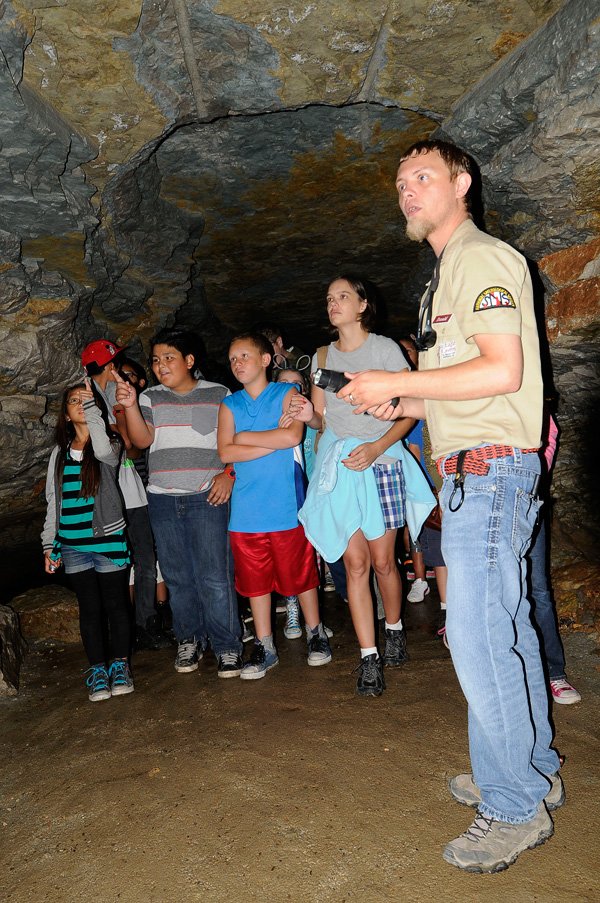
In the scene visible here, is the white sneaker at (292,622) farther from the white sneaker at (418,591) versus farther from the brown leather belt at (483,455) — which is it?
the brown leather belt at (483,455)

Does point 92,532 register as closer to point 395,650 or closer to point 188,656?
point 188,656

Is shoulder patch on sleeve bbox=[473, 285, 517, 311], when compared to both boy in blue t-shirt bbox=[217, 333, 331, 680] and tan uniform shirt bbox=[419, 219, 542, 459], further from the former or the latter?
boy in blue t-shirt bbox=[217, 333, 331, 680]

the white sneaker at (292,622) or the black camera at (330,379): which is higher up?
the black camera at (330,379)

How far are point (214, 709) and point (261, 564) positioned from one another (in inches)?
31.8

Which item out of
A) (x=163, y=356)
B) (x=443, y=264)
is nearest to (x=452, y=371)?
(x=443, y=264)

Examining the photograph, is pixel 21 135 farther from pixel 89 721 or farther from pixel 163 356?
pixel 89 721

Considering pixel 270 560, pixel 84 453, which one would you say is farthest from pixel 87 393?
pixel 270 560

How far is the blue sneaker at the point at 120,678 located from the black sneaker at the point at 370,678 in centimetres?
128

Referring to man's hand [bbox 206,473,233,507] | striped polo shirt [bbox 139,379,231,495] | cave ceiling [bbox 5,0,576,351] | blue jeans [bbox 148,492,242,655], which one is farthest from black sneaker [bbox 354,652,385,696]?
cave ceiling [bbox 5,0,576,351]

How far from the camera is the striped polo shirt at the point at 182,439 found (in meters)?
3.69

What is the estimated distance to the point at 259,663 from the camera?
343 centimetres

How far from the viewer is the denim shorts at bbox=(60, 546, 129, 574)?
3.51m

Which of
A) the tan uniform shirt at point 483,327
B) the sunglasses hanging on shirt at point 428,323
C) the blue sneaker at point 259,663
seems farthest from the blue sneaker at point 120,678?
the sunglasses hanging on shirt at point 428,323

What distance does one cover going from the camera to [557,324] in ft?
12.5
